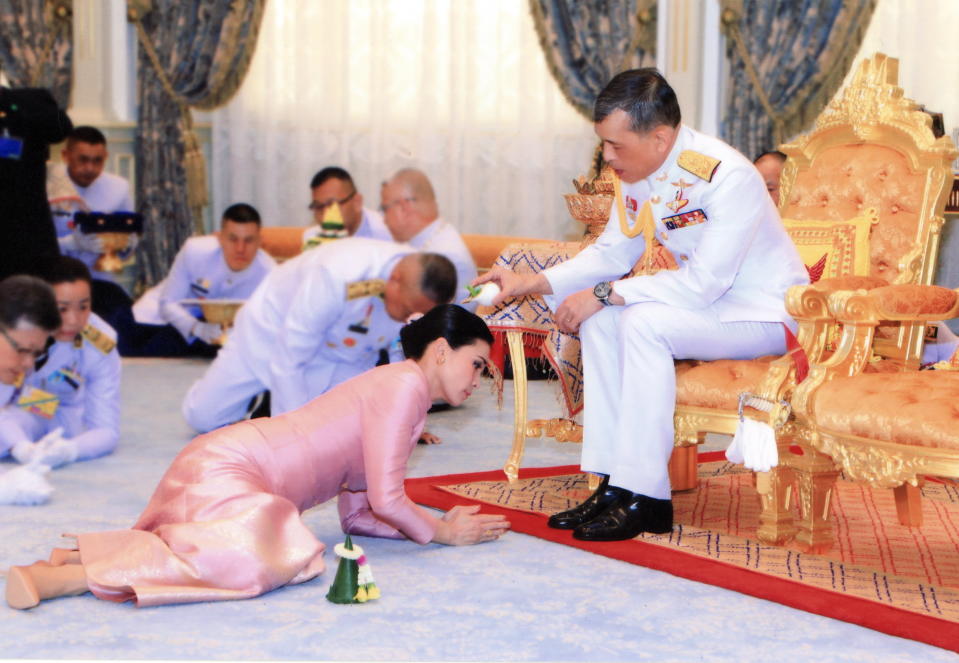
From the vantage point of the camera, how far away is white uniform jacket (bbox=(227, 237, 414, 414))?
4090 millimetres

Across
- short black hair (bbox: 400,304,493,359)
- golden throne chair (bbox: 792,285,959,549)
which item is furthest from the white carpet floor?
short black hair (bbox: 400,304,493,359)

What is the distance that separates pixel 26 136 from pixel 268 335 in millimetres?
1847

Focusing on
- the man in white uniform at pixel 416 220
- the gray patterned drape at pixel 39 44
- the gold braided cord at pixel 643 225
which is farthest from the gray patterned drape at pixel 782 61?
the gray patterned drape at pixel 39 44

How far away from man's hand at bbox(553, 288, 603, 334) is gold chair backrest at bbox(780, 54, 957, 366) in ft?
2.81

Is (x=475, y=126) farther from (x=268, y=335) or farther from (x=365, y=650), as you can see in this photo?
(x=365, y=650)

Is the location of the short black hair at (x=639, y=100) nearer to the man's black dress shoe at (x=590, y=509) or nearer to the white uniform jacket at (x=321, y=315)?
the man's black dress shoe at (x=590, y=509)

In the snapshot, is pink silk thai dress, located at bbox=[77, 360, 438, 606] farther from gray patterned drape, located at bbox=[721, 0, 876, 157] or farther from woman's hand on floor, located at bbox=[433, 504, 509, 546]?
gray patterned drape, located at bbox=[721, 0, 876, 157]

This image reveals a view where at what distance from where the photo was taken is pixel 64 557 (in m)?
2.51

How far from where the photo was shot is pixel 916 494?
3.21 metres

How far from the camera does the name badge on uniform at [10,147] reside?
5453 mm

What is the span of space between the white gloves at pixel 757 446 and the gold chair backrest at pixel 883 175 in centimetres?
73

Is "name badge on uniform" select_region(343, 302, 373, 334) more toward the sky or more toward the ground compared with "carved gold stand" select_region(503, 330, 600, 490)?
more toward the sky

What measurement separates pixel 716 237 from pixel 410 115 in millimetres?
4990

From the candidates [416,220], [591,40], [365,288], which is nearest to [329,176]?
[416,220]
